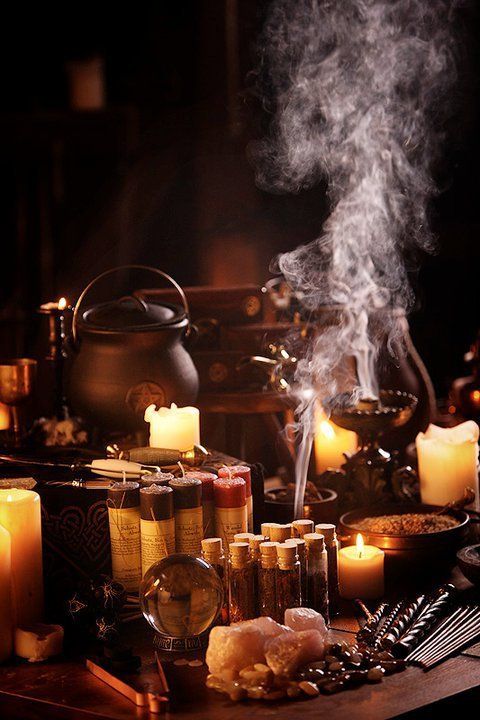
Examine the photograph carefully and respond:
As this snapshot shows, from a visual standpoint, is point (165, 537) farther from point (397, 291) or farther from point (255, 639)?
point (397, 291)

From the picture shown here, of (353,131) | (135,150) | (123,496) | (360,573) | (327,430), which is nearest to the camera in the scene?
(123,496)

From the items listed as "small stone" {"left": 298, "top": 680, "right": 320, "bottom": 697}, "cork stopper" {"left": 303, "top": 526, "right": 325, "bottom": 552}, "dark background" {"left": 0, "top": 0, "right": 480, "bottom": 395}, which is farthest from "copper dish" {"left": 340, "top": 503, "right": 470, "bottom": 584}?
"dark background" {"left": 0, "top": 0, "right": 480, "bottom": 395}

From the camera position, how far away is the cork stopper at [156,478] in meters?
2.29

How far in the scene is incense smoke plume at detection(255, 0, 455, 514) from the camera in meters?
3.57

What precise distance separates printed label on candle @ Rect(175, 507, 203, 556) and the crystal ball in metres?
0.21

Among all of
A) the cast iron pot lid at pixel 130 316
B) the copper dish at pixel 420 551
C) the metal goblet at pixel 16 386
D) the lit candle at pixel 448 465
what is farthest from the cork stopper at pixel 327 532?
the metal goblet at pixel 16 386

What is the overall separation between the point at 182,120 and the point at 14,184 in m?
0.93

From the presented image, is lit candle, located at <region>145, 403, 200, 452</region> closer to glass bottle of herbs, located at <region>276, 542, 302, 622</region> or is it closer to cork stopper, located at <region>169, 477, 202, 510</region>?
cork stopper, located at <region>169, 477, 202, 510</region>

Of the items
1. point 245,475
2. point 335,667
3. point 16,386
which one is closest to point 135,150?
point 16,386

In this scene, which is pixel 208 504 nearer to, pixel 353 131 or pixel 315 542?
pixel 315 542

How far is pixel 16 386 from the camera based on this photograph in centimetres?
299

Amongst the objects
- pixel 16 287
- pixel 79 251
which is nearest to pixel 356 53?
pixel 79 251

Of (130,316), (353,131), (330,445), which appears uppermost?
(353,131)

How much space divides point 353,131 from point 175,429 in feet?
5.84
